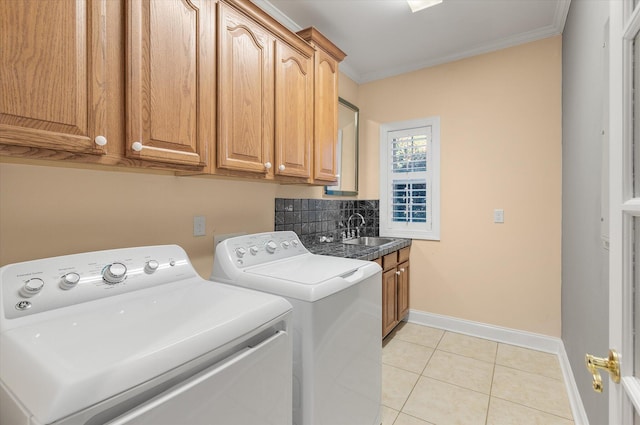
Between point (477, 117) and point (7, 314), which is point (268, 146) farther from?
point (477, 117)

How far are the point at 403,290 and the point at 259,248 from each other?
5.81ft

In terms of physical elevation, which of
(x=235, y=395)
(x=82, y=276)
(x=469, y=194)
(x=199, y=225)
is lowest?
(x=235, y=395)

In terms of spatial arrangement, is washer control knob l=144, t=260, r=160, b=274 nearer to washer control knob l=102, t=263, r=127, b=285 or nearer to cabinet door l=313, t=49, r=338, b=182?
washer control knob l=102, t=263, r=127, b=285

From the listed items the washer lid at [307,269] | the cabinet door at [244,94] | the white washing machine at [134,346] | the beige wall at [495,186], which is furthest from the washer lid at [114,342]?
the beige wall at [495,186]

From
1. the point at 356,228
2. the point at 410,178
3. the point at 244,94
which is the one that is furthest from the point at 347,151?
the point at 244,94

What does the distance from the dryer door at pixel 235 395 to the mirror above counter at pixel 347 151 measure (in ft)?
6.78

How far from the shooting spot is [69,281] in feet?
3.29

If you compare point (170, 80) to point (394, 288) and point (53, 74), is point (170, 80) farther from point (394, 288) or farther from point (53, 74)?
point (394, 288)

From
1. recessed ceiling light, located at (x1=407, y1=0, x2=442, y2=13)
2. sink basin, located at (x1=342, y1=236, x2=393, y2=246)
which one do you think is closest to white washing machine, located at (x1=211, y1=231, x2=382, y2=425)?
sink basin, located at (x1=342, y1=236, x2=393, y2=246)

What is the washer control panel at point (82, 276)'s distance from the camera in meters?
0.91

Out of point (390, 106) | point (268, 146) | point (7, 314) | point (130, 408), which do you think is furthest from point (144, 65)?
point (390, 106)

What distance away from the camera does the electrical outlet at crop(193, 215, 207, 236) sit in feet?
5.80

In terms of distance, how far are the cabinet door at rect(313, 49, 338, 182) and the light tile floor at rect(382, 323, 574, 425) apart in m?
1.51

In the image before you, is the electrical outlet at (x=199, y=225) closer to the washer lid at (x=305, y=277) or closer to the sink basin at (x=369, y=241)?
the washer lid at (x=305, y=277)
